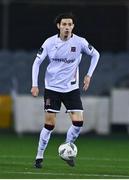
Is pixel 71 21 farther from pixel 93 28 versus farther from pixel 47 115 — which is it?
pixel 93 28

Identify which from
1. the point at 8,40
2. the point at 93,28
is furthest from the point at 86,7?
the point at 8,40

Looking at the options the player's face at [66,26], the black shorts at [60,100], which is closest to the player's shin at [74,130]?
the black shorts at [60,100]

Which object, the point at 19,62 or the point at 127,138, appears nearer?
the point at 127,138

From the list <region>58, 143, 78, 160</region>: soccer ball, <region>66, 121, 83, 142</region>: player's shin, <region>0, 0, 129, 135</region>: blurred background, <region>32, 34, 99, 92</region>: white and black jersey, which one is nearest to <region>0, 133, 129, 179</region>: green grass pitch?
<region>58, 143, 78, 160</region>: soccer ball

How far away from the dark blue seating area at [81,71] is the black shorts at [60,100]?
512 inches

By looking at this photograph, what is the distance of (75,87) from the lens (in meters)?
15.7

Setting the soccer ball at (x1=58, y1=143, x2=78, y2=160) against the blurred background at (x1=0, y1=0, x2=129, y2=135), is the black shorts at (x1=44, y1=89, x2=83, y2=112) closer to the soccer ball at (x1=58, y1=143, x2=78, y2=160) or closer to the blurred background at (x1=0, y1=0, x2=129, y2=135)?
the soccer ball at (x1=58, y1=143, x2=78, y2=160)

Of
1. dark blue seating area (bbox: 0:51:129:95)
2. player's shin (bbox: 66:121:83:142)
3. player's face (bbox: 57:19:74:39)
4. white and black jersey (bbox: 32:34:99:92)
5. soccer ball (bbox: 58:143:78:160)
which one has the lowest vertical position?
dark blue seating area (bbox: 0:51:129:95)

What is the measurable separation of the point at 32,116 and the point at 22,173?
36.1ft

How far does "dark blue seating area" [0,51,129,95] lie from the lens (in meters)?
29.0

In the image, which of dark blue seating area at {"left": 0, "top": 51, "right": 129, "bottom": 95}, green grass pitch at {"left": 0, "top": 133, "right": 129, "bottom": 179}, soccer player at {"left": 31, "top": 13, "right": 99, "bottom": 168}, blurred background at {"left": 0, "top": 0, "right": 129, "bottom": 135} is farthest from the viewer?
dark blue seating area at {"left": 0, "top": 51, "right": 129, "bottom": 95}

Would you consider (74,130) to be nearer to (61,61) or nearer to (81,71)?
(61,61)

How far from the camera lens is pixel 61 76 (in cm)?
1559

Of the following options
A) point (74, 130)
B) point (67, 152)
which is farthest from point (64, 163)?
point (67, 152)
